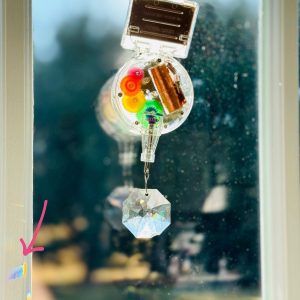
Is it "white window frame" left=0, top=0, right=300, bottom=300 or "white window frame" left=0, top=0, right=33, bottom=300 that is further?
"white window frame" left=0, top=0, right=300, bottom=300

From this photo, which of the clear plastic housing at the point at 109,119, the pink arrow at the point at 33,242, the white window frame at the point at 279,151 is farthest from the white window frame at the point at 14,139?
the white window frame at the point at 279,151

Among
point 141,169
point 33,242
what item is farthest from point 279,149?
point 33,242

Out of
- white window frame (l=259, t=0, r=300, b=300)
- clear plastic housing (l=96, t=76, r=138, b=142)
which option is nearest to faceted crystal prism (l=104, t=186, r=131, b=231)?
clear plastic housing (l=96, t=76, r=138, b=142)

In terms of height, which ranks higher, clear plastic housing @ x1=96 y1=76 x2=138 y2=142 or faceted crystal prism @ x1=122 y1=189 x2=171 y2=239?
clear plastic housing @ x1=96 y1=76 x2=138 y2=142

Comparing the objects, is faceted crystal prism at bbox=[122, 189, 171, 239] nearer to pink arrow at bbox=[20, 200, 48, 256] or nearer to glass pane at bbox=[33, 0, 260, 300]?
glass pane at bbox=[33, 0, 260, 300]

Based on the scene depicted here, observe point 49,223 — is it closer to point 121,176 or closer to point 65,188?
point 65,188

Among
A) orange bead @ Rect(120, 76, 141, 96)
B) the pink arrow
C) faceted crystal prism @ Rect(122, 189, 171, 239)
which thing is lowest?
the pink arrow

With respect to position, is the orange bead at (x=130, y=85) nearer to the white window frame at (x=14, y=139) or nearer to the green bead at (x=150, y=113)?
the green bead at (x=150, y=113)

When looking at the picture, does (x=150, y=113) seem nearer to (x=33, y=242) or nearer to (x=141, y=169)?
(x=141, y=169)
